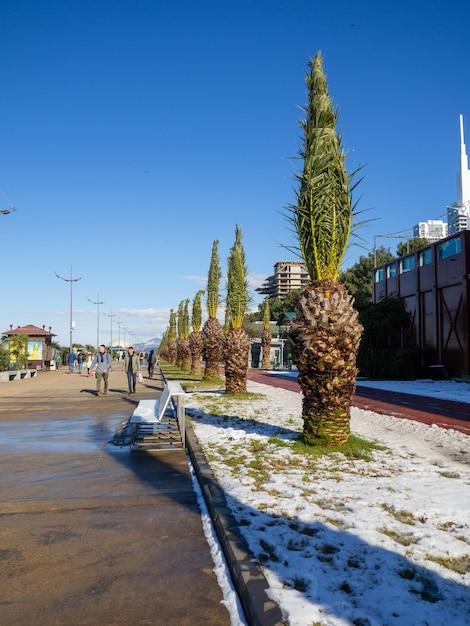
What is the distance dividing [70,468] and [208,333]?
1559 cm

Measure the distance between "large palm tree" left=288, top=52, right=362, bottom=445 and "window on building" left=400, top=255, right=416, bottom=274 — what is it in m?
25.7

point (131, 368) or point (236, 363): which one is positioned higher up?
point (236, 363)

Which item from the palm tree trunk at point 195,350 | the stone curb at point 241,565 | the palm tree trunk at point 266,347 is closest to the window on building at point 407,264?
the palm tree trunk at point 195,350

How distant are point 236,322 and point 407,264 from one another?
19.3 metres

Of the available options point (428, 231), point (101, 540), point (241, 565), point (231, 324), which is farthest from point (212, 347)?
point (428, 231)

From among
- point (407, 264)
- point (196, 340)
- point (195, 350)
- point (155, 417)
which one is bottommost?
point (155, 417)

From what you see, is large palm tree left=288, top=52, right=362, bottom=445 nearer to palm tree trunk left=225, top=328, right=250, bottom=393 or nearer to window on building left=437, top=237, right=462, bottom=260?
palm tree trunk left=225, top=328, right=250, bottom=393

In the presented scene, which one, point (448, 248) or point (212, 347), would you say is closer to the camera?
point (212, 347)

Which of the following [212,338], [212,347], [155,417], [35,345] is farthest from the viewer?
[35,345]

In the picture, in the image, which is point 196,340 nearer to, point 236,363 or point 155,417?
point 236,363

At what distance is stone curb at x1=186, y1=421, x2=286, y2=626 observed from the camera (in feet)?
9.61

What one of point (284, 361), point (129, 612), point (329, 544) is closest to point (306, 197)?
point (329, 544)

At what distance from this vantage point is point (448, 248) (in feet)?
91.6

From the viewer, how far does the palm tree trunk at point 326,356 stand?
24.2 ft
